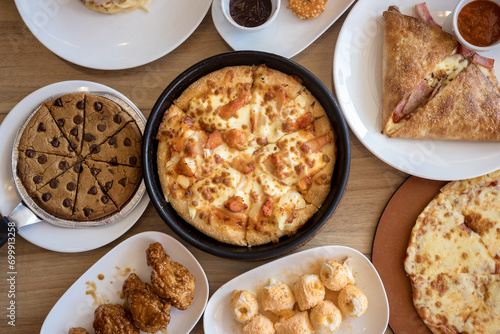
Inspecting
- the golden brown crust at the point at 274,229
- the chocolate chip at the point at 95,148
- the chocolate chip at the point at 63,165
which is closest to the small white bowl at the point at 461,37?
the golden brown crust at the point at 274,229

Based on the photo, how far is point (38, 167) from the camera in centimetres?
332

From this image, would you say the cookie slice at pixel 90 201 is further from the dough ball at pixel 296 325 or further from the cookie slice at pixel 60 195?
the dough ball at pixel 296 325

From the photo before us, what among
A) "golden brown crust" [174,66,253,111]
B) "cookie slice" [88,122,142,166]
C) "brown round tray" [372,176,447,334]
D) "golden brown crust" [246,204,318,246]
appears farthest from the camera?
"brown round tray" [372,176,447,334]

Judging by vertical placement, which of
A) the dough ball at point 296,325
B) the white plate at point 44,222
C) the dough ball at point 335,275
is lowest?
the dough ball at point 296,325

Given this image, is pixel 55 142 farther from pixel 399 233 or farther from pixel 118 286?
pixel 399 233

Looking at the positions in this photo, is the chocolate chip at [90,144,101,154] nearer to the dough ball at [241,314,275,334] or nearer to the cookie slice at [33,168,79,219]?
the cookie slice at [33,168,79,219]

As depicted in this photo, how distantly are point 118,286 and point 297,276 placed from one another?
4.62 feet

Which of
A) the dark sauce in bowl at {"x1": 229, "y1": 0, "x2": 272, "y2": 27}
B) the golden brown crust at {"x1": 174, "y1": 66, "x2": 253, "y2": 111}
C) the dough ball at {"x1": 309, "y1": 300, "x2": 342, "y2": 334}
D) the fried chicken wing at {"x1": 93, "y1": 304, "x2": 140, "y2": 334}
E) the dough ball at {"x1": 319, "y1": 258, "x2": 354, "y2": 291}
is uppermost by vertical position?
the dark sauce in bowl at {"x1": 229, "y1": 0, "x2": 272, "y2": 27}

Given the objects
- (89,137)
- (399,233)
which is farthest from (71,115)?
(399,233)

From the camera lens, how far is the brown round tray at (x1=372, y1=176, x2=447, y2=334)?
11.2 ft

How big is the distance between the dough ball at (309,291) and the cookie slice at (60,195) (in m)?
1.84

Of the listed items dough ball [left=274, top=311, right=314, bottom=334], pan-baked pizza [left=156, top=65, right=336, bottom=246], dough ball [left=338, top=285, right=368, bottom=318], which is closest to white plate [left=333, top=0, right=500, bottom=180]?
pan-baked pizza [left=156, top=65, right=336, bottom=246]

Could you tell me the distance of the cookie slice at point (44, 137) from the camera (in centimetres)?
332

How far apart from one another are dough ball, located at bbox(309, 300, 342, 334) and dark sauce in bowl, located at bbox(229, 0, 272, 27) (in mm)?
2207
